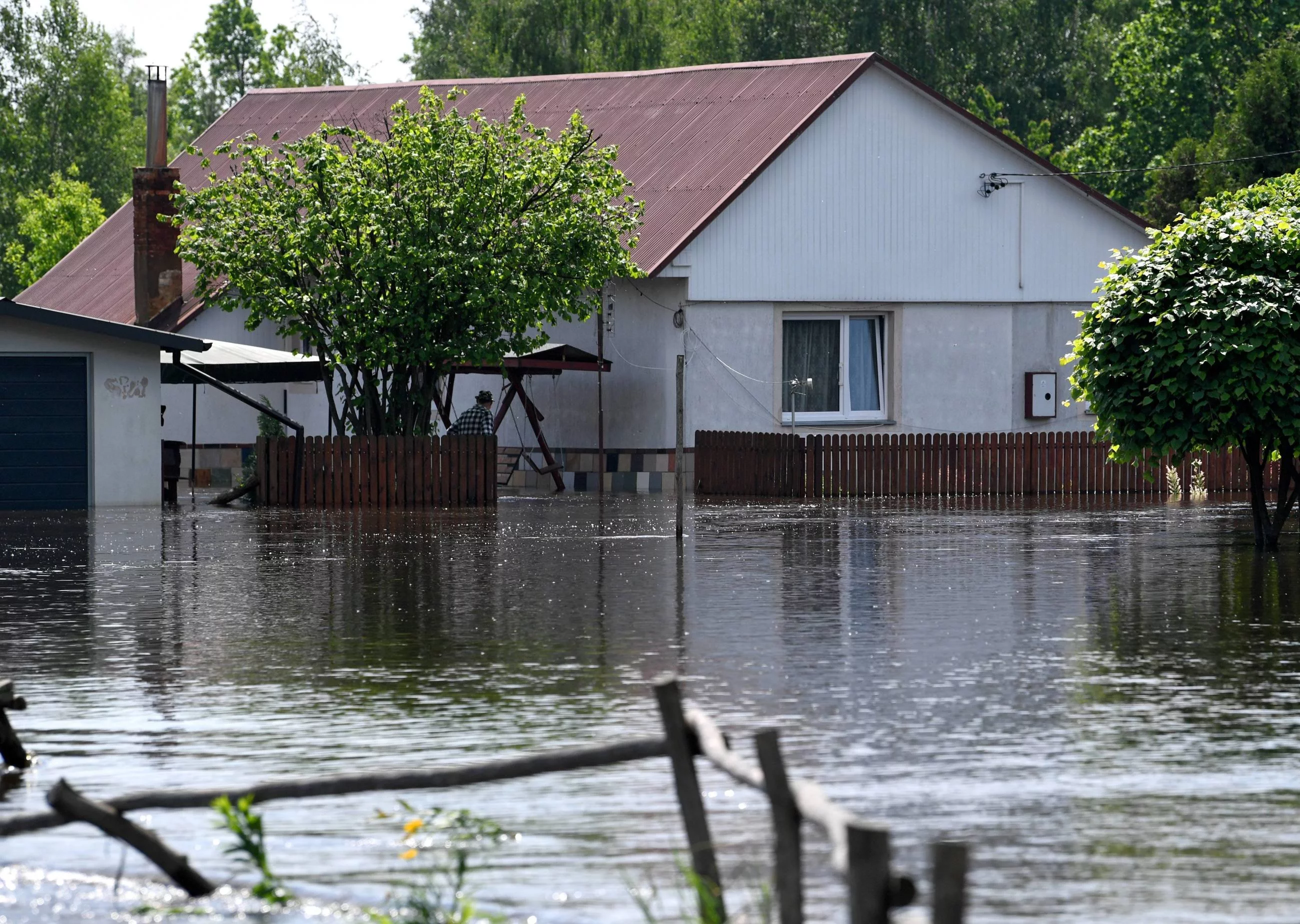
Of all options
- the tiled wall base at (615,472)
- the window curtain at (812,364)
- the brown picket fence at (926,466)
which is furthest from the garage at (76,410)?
the window curtain at (812,364)

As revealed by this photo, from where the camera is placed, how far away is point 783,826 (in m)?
5.61

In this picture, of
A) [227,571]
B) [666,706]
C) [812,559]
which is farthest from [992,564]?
[666,706]

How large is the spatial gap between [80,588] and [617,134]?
22.4 m

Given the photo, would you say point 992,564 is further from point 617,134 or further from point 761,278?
point 617,134

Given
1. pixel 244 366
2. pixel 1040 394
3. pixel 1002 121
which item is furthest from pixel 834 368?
pixel 1002 121

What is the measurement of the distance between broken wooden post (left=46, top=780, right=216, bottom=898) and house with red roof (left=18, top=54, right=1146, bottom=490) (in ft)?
87.3

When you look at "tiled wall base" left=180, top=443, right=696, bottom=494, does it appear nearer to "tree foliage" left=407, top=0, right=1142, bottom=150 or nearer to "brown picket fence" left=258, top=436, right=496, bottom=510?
"brown picket fence" left=258, top=436, right=496, bottom=510

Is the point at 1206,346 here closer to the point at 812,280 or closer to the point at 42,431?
the point at 42,431

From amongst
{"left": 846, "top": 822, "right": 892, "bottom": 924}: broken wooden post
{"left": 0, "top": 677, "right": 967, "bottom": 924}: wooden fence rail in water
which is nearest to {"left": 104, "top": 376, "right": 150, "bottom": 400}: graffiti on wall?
{"left": 0, "top": 677, "right": 967, "bottom": 924}: wooden fence rail in water

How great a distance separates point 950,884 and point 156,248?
34.7 meters

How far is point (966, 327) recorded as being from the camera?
37062 millimetres

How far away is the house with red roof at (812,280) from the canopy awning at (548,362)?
148 cm

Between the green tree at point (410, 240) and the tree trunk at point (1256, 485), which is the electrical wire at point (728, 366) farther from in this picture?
the tree trunk at point (1256, 485)

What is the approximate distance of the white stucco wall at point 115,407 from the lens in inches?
1140
